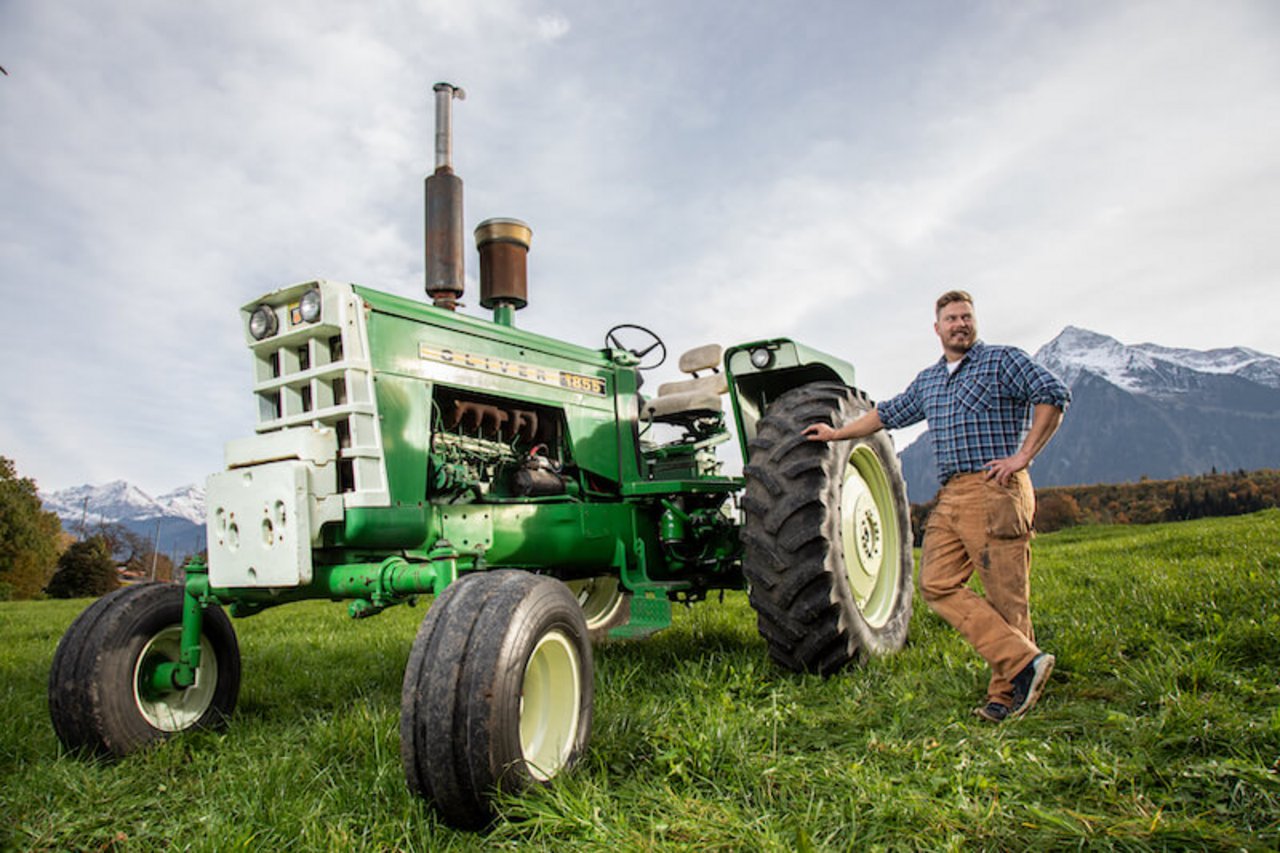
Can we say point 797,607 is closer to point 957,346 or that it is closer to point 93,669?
point 957,346

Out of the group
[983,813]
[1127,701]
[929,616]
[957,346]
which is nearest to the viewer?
[983,813]

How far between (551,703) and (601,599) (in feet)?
10.0

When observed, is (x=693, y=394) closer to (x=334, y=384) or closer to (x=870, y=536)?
(x=870, y=536)

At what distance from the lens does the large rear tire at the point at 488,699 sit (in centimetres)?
211

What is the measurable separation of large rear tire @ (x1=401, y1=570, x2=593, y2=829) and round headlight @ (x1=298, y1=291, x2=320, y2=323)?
4.44 ft

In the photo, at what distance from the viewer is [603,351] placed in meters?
4.62

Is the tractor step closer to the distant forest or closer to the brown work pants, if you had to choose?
the brown work pants

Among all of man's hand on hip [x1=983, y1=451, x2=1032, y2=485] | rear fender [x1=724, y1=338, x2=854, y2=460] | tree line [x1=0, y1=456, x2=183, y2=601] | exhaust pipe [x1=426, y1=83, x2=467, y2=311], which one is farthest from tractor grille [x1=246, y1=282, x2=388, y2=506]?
tree line [x1=0, y1=456, x2=183, y2=601]

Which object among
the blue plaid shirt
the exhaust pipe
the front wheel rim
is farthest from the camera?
the front wheel rim

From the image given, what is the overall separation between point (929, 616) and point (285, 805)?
13.0 ft

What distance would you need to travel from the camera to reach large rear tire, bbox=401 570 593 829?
2113mm

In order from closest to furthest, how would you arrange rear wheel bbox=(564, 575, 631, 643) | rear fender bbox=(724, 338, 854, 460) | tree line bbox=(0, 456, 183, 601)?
1. rear fender bbox=(724, 338, 854, 460)
2. rear wheel bbox=(564, 575, 631, 643)
3. tree line bbox=(0, 456, 183, 601)

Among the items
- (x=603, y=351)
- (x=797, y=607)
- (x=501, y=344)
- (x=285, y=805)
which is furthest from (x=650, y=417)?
(x=285, y=805)

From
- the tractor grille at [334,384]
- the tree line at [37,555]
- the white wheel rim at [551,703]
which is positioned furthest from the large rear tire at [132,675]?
the tree line at [37,555]
